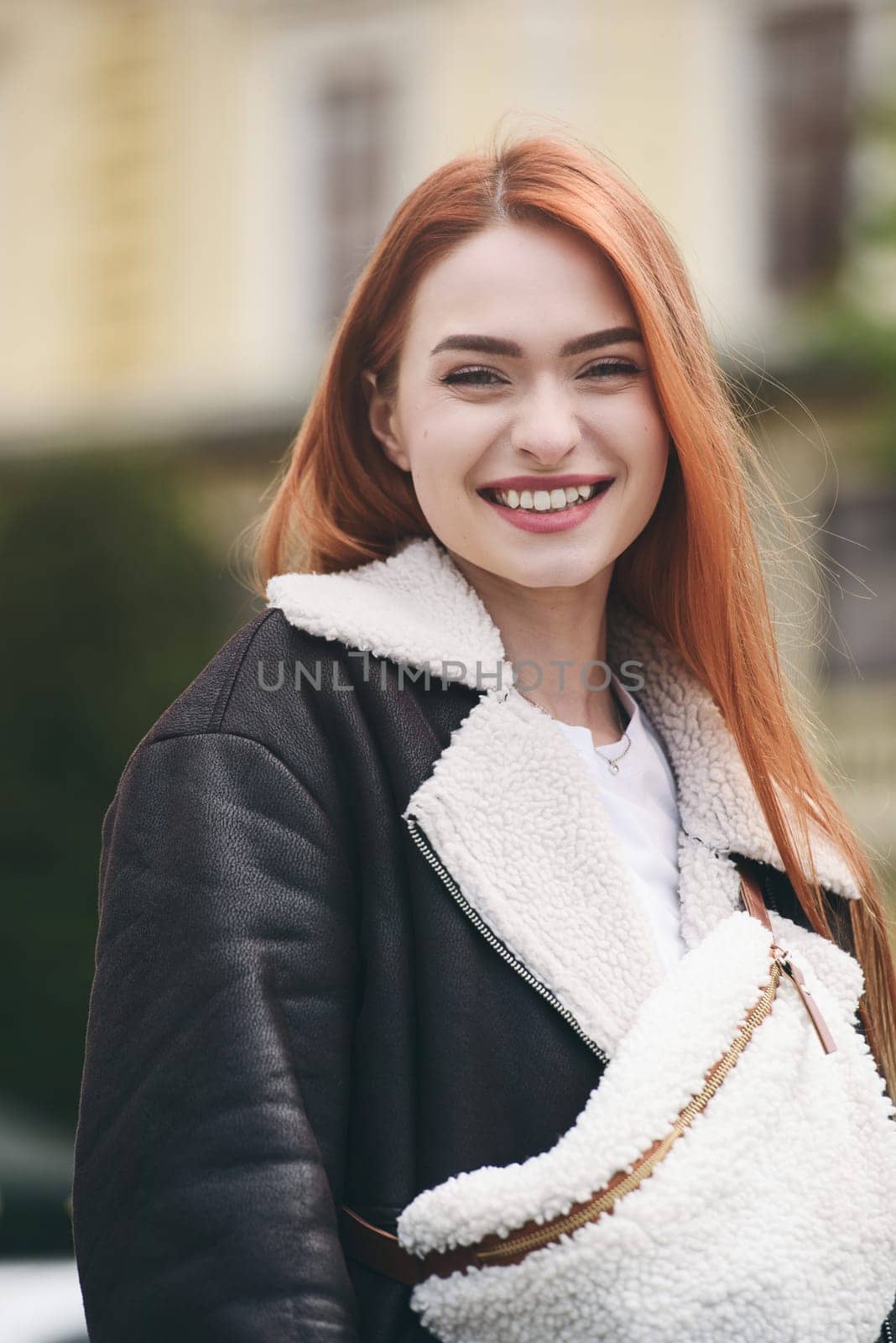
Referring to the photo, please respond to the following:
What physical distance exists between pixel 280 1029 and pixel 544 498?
0.68m

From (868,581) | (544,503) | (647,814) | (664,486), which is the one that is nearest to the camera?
(544,503)

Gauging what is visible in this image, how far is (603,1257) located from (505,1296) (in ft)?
0.33

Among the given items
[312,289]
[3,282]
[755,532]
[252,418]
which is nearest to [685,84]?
[312,289]

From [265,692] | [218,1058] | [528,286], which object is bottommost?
[218,1058]

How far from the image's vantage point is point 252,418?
464 inches

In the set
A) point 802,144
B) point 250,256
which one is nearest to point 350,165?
point 250,256

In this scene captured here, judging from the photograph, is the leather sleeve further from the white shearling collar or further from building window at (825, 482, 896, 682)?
building window at (825, 482, 896, 682)

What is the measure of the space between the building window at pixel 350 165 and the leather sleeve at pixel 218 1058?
10.8 metres

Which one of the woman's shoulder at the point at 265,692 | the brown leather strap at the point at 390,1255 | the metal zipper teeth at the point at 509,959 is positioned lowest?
the brown leather strap at the point at 390,1255

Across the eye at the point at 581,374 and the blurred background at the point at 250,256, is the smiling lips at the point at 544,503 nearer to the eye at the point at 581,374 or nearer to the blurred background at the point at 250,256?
the eye at the point at 581,374

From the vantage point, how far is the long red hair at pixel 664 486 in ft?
5.96

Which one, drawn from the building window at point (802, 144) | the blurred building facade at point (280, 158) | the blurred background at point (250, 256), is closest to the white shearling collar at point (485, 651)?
the blurred background at point (250, 256)

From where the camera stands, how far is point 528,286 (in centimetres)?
176

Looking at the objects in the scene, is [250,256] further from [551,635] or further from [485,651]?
[485,651]
